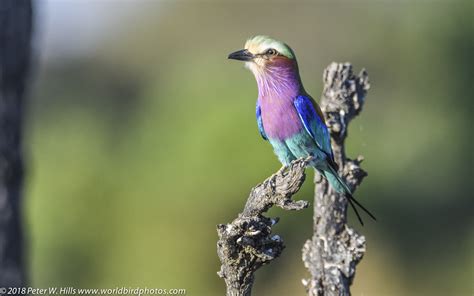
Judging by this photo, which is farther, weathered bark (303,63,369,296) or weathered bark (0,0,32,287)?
weathered bark (0,0,32,287)

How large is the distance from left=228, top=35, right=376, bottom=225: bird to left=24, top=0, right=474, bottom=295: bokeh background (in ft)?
5.22

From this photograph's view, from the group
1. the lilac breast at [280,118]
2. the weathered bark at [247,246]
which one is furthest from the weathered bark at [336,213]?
the weathered bark at [247,246]

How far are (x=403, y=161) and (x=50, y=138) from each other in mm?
5578

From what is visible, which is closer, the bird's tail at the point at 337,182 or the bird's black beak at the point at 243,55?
the bird's tail at the point at 337,182

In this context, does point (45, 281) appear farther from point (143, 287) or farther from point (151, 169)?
point (151, 169)

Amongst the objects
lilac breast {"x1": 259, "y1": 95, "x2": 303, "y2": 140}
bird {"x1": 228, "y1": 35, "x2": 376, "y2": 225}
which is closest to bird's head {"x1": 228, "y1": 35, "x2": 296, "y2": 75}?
bird {"x1": 228, "y1": 35, "x2": 376, "y2": 225}

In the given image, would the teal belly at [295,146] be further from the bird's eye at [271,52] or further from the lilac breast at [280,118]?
the bird's eye at [271,52]

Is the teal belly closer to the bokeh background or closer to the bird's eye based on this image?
the bird's eye

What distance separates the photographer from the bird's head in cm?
516

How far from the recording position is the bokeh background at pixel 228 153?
10.4 metres

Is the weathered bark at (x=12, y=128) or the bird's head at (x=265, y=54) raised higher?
the bird's head at (x=265, y=54)

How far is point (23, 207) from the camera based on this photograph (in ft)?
17.2

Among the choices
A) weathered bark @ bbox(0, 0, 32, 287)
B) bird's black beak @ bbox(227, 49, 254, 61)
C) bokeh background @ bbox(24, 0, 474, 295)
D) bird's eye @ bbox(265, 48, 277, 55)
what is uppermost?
bird's eye @ bbox(265, 48, 277, 55)

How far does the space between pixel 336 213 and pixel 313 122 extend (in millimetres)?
730
